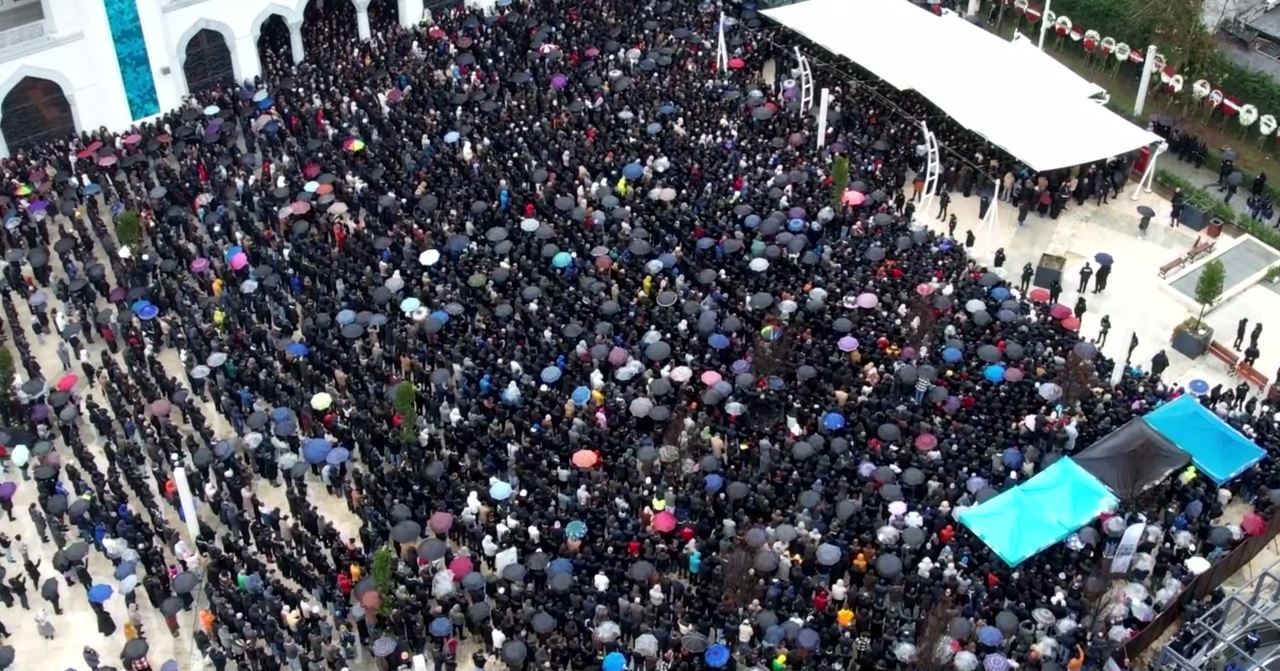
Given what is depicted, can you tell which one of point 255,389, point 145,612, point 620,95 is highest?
point 620,95

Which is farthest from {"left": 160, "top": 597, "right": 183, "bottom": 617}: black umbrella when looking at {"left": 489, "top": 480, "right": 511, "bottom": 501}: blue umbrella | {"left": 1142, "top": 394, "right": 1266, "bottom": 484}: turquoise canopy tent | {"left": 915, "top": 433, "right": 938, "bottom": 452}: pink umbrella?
{"left": 1142, "top": 394, "right": 1266, "bottom": 484}: turquoise canopy tent

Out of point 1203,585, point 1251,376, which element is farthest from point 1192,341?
point 1203,585

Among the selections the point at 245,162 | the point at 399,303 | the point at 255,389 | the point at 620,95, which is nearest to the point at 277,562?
the point at 255,389

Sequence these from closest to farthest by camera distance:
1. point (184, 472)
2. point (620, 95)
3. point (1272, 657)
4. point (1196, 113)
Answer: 1. point (1272, 657)
2. point (184, 472)
3. point (620, 95)
4. point (1196, 113)

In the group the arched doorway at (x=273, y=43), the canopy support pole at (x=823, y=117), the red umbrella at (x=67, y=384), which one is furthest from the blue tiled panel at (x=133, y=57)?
the canopy support pole at (x=823, y=117)

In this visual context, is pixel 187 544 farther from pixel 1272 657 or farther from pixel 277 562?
pixel 1272 657

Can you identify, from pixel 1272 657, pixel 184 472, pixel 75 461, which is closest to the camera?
pixel 1272 657

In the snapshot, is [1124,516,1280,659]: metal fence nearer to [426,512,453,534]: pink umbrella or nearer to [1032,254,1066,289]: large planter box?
[1032,254,1066,289]: large planter box
